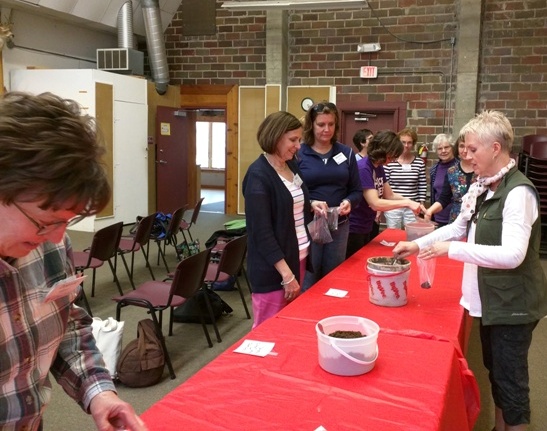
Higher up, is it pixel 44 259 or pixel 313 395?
pixel 44 259

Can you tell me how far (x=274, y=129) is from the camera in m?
2.44

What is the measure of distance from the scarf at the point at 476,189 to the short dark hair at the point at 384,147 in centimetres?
113

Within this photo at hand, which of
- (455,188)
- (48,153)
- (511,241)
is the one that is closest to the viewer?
(48,153)

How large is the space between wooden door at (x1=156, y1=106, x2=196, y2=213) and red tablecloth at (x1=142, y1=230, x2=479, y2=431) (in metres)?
7.00

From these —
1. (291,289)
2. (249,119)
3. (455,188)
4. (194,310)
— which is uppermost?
(249,119)

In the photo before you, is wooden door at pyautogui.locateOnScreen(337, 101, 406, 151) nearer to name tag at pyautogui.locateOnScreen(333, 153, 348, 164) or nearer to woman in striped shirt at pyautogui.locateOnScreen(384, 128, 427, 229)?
woman in striped shirt at pyautogui.locateOnScreen(384, 128, 427, 229)

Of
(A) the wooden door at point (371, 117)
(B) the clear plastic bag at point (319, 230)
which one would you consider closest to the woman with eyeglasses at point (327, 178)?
(B) the clear plastic bag at point (319, 230)

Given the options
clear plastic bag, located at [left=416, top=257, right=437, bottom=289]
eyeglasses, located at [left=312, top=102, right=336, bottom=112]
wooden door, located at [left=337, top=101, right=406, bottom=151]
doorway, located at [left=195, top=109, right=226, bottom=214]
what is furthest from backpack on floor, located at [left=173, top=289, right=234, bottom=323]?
doorway, located at [left=195, top=109, right=226, bottom=214]

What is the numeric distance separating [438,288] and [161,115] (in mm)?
6895

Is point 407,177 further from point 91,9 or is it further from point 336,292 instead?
point 91,9

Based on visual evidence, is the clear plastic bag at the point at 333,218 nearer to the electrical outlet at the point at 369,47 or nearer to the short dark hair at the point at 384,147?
the short dark hair at the point at 384,147

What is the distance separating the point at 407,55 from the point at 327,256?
574cm

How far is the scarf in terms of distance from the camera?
194 centimetres

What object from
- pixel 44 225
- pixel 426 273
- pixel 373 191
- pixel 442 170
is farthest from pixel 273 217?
pixel 442 170
